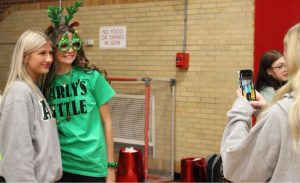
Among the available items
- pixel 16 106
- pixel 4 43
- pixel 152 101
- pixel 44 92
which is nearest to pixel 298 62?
pixel 16 106

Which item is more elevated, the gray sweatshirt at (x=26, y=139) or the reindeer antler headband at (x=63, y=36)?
the reindeer antler headband at (x=63, y=36)

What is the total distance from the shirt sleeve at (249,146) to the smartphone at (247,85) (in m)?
0.11

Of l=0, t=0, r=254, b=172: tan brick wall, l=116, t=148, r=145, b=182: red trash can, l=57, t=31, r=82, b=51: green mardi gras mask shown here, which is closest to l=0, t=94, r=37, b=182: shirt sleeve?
l=57, t=31, r=82, b=51: green mardi gras mask

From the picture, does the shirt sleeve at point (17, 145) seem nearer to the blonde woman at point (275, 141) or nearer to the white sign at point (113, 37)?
the blonde woman at point (275, 141)

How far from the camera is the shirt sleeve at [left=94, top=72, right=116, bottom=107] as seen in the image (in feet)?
8.85

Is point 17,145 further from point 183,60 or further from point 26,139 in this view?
point 183,60

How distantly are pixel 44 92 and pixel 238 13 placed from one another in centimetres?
384

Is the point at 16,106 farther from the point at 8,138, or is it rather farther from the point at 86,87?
the point at 86,87

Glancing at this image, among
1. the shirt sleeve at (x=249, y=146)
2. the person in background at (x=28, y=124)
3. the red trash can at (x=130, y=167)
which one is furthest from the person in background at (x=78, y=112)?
the red trash can at (x=130, y=167)

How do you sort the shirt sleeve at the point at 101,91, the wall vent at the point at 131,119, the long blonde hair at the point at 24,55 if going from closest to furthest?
the long blonde hair at the point at 24,55
the shirt sleeve at the point at 101,91
the wall vent at the point at 131,119

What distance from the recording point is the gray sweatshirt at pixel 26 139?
7.14ft

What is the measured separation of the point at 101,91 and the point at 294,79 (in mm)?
1411

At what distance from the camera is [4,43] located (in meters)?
8.24

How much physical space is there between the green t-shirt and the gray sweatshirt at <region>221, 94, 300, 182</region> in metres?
1.09
